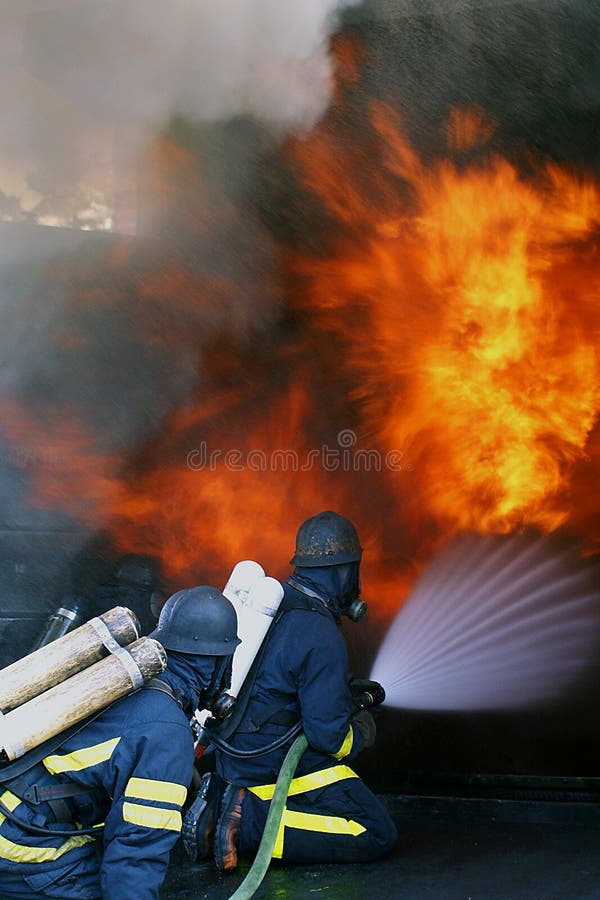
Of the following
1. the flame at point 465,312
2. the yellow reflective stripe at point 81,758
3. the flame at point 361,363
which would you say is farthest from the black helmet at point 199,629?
the flame at point 465,312

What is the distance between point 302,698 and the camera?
4277mm

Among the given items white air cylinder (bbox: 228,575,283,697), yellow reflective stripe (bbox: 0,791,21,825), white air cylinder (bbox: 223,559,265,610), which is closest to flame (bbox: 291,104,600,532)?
white air cylinder (bbox: 223,559,265,610)

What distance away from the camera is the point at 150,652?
284cm

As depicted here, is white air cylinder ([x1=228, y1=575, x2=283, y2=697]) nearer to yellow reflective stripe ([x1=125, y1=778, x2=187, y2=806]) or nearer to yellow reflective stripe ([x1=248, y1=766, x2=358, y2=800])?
yellow reflective stripe ([x1=248, y1=766, x2=358, y2=800])

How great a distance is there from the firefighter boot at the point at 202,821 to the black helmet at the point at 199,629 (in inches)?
62.0

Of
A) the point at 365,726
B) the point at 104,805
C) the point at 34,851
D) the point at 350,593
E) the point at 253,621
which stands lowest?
the point at 34,851

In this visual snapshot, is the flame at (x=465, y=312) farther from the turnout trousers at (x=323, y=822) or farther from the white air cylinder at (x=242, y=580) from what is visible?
the turnout trousers at (x=323, y=822)

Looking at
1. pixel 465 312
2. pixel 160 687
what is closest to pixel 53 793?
pixel 160 687

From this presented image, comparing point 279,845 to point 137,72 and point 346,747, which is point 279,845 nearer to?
point 346,747

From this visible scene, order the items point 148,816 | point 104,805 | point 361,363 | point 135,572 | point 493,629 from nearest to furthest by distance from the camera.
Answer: point 148,816
point 104,805
point 135,572
point 493,629
point 361,363

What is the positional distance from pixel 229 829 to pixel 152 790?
1.74 meters

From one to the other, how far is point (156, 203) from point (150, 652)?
4588mm

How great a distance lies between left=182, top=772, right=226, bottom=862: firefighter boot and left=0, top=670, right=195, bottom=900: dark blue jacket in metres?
1.53

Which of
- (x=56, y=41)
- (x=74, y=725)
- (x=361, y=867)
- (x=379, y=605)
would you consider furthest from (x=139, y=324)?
(x=74, y=725)
